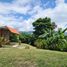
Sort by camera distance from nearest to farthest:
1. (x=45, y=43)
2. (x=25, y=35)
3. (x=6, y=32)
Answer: (x=45, y=43)
(x=6, y=32)
(x=25, y=35)

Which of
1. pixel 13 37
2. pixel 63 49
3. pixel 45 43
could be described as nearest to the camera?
pixel 63 49

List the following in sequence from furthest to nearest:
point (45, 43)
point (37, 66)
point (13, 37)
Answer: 1. point (13, 37)
2. point (45, 43)
3. point (37, 66)

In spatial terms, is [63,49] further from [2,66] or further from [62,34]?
[2,66]

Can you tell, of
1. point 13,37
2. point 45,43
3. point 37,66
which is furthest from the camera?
point 13,37

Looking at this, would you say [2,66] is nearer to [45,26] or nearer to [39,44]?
[39,44]

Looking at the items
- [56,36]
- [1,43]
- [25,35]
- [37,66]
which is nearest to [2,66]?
[37,66]

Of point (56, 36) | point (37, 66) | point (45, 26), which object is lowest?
point (37, 66)

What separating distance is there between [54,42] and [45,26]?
19068mm

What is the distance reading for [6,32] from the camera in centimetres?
3416

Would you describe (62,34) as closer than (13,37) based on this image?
Yes

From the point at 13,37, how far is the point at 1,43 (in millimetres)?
11796

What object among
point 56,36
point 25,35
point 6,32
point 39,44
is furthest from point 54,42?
point 25,35

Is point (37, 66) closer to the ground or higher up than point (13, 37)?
closer to the ground

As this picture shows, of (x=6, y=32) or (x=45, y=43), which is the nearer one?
(x=45, y=43)
